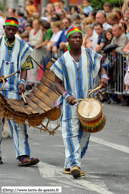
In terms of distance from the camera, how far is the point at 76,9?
17719 mm

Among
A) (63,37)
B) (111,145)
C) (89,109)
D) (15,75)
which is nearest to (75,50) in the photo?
(89,109)

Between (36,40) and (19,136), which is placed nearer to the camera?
(19,136)

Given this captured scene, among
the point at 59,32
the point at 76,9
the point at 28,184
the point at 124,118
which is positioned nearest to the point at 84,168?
the point at 28,184

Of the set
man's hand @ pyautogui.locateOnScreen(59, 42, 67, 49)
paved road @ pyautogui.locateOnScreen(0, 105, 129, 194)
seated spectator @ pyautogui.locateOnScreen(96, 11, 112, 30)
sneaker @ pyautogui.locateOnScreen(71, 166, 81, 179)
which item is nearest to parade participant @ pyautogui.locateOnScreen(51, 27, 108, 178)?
sneaker @ pyautogui.locateOnScreen(71, 166, 81, 179)

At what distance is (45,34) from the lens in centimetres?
1534

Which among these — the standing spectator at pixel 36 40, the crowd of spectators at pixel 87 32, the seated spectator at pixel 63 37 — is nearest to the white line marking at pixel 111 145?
the crowd of spectators at pixel 87 32

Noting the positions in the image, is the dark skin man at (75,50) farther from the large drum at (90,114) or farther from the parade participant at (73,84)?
the large drum at (90,114)

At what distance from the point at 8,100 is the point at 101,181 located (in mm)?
1628

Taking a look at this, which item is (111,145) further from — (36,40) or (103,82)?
(36,40)

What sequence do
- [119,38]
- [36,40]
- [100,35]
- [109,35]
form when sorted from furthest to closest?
[36,40] < [100,35] < [109,35] < [119,38]

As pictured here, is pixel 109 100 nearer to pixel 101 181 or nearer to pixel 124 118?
pixel 124 118

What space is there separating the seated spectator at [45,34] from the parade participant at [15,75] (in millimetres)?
8375

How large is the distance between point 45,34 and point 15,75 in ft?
29.2

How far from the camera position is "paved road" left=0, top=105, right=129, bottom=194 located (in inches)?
215
